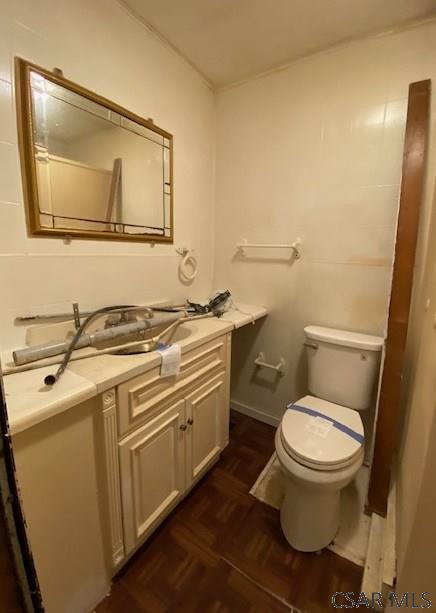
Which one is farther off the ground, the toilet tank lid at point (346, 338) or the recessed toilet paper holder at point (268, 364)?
the toilet tank lid at point (346, 338)

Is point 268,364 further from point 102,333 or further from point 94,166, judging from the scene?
point 94,166

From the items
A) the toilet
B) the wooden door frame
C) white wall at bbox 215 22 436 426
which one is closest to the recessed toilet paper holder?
white wall at bbox 215 22 436 426

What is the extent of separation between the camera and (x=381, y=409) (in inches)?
51.7

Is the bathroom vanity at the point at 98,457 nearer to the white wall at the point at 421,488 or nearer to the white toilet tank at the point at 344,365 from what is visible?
the white toilet tank at the point at 344,365

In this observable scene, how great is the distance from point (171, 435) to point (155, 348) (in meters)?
0.39

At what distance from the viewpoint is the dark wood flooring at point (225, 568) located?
1006 millimetres

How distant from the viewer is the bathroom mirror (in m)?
1.01

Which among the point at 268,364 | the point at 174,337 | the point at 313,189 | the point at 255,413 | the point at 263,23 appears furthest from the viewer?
the point at 255,413

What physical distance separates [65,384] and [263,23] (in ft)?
6.06

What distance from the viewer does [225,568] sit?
3.66 ft

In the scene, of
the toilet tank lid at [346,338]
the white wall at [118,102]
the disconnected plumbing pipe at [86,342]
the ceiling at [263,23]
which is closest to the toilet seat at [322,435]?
the toilet tank lid at [346,338]

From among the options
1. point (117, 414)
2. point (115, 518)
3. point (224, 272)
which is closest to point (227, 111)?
point (224, 272)

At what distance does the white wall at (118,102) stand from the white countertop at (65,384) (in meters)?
0.30

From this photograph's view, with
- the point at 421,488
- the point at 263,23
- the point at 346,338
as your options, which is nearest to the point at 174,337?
the point at 346,338
